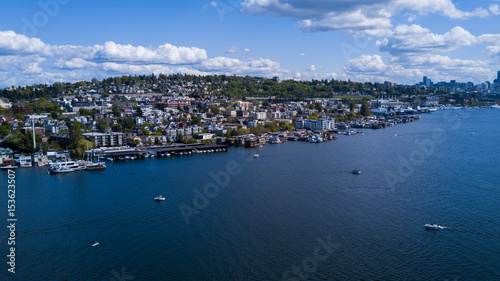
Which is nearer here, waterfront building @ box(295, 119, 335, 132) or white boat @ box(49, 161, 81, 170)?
white boat @ box(49, 161, 81, 170)

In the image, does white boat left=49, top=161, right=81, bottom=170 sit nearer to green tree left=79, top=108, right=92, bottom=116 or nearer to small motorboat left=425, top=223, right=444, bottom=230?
small motorboat left=425, top=223, right=444, bottom=230

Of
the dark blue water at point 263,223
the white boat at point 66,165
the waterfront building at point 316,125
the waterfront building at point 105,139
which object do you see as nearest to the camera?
the dark blue water at point 263,223

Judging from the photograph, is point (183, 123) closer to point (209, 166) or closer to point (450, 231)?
point (209, 166)

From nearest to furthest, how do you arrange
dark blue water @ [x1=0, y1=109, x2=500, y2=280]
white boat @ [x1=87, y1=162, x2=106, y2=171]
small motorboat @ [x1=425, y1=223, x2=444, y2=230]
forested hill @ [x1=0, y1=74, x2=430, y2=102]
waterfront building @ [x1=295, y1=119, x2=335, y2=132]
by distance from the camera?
dark blue water @ [x1=0, y1=109, x2=500, y2=280] → small motorboat @ [x1=425, y1=223, x2=444, y2=230] → white boat @ [x1=87, y1=162, x2=106, y2=171] → waterfront building @ [x1=295, y1=119, x2=335, y2=132] → forested hill @ [x1=0, y1=74, x2=430, y2=102]

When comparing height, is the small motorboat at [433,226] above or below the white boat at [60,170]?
above

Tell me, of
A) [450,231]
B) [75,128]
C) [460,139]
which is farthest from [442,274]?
[460,139]

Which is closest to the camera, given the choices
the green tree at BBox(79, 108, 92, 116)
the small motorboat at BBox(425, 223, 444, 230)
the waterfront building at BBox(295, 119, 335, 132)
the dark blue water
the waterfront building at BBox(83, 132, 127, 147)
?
the dark blue water

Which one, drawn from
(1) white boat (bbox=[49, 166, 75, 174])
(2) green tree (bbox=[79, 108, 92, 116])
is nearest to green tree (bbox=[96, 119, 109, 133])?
(2) green tree (bbox=[79, 108, 92, 116])

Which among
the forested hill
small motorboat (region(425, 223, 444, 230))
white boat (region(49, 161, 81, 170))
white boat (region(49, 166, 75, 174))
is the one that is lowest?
white boat (region(49, 166, 75, 174))

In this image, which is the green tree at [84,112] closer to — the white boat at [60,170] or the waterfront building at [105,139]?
the waterfront building at [105,139]

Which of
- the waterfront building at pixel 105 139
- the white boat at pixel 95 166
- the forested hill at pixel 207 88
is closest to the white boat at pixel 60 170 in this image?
the white boat at pixel 95 166
